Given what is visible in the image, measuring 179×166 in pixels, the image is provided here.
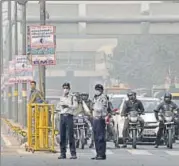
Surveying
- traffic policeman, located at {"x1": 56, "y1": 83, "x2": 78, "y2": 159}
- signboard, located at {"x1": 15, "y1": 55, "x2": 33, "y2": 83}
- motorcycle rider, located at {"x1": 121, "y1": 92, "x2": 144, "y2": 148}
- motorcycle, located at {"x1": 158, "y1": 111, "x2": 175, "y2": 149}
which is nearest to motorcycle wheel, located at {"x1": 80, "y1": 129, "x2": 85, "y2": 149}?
motorcycle rider, located at {"x1": 121, "y1": 92, "x2": 144, "y2": 148}

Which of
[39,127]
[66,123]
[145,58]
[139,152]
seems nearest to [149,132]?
[139,152]

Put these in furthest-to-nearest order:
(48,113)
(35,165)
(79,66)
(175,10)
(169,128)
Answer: (79,66) < (175,10) < (169,128) < (48,113) < (35,165)

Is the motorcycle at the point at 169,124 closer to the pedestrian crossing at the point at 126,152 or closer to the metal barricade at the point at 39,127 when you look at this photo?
the pedestrian crossing at the point at 126,152

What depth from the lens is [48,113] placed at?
2002 centimetres

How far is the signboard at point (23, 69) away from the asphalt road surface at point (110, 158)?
7451mm

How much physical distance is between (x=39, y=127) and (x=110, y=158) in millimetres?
2452

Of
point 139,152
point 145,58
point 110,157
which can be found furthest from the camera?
point 145,58

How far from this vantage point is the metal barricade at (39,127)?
19.9 metres

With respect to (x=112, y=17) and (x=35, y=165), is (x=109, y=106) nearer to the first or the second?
(x=35, y=165)

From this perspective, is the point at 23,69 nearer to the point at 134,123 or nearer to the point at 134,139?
the point at 134,123

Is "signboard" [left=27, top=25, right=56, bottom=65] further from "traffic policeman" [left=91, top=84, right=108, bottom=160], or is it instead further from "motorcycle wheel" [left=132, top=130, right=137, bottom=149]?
"motorcycle wheel" [left=132, top=130, right=137, bottom=149]

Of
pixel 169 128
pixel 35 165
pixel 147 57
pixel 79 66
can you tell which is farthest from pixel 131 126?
pixel 79 66

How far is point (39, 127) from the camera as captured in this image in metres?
20.2

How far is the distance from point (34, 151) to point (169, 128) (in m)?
3.86
